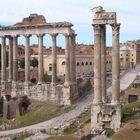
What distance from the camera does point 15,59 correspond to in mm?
62219

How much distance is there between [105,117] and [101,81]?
316 centimetres

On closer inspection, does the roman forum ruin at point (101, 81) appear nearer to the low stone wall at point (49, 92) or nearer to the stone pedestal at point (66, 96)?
the stone pedestal at point (66, 96)

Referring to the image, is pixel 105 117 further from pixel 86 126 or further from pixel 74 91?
pixel 74 91

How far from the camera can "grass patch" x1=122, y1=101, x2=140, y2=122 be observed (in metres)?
41.0

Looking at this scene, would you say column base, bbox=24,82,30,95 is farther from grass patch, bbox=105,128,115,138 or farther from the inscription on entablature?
grass patch, bbox=105,128,115,138

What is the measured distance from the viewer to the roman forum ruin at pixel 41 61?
5616 centimetres

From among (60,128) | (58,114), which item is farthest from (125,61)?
(60,128)

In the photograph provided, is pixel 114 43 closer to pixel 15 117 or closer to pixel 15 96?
pixel 15 117

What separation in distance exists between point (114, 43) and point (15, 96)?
2244cm

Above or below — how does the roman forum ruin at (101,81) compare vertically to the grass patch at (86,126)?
above

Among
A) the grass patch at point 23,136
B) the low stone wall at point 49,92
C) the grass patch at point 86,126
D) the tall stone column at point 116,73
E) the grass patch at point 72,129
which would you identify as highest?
the tall stone column at point 116,73

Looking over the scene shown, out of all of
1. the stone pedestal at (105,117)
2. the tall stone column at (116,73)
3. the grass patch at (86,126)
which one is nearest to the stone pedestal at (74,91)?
the grass patch at (86,126)

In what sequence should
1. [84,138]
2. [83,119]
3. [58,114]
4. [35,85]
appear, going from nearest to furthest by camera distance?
[84,138] → [83,119] → [58,114] → [35,85]

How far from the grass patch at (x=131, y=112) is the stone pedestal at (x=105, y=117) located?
0.83m
